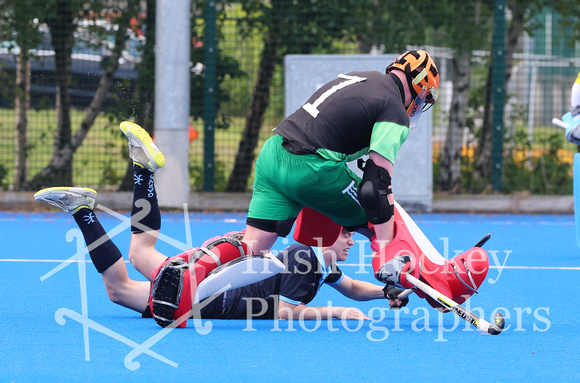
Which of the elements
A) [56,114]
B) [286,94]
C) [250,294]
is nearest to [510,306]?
[250,294]

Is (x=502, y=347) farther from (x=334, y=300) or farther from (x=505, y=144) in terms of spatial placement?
(x=505, y=144)

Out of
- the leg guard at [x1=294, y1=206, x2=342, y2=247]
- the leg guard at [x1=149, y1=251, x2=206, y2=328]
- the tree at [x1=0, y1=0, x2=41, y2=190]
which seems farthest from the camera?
the tree at [x1=0, y1=0, x2=41, y2=190]

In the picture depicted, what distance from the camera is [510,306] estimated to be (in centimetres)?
522

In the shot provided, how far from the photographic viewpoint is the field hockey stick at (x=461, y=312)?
14.0 feet

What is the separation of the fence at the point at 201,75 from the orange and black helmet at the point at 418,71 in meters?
6.38

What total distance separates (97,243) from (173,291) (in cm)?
56

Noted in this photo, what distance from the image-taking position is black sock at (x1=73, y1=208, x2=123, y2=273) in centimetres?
461

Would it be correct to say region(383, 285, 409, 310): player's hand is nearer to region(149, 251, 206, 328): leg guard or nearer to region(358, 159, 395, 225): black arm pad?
region(358, 159, 395, 225): black arm pad

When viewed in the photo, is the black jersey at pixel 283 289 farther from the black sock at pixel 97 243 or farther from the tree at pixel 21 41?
the tree at pixel 21 41

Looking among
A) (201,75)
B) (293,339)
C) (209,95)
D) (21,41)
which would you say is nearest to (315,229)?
(293,339)

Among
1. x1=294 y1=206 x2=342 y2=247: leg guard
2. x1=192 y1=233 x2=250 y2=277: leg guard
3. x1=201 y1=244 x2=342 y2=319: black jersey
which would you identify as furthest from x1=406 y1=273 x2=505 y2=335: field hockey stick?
x1=192 y1=233 x2=250 y2=277: leg guard

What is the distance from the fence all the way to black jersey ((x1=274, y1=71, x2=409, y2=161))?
6.43 metres

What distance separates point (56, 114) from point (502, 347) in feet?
27.2

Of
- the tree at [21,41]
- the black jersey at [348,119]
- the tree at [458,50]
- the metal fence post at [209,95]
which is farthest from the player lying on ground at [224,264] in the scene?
the tree at [458,50]
